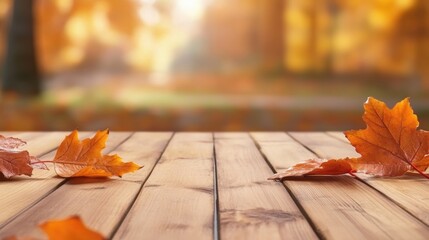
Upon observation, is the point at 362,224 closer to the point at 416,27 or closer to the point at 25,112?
the point at 25,112

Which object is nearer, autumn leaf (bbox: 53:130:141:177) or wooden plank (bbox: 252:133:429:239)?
wooden plank (bbox: 252:133:429:239)

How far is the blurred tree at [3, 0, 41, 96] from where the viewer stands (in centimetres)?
708

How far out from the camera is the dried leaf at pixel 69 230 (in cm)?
69

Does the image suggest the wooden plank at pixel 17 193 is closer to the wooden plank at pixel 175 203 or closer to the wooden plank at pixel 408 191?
the wooden plank at pixel 175 203

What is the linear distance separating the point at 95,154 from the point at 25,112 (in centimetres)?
488

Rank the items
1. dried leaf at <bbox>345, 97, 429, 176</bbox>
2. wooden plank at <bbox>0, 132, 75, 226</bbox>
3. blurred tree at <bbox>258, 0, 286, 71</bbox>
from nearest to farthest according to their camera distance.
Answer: wooden plank at <bbox>0, 132, 75, 226</bbox>
dried leaf at <bbox>345, 97, 429, 176</bbox>
blurred tree at <bbox>258, 0, 286, 71</bbox>

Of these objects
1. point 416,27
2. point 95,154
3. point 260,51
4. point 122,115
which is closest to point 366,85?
point 416,27

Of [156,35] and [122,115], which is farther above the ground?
[156,35]

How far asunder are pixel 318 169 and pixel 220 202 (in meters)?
0.31

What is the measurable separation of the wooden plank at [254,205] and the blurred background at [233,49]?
289 inches

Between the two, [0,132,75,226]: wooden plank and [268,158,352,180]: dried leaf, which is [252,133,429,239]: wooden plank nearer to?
[268,158,352,180]: dried leaf

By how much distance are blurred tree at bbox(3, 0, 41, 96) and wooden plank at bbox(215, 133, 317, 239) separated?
5896mm

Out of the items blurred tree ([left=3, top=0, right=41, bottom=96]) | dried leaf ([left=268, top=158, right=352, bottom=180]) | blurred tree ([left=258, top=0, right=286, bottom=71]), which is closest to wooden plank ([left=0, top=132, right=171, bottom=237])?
dried leaf ([left=268, top=158, right=352, bottom=180])

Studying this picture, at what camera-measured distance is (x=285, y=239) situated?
840 mm
